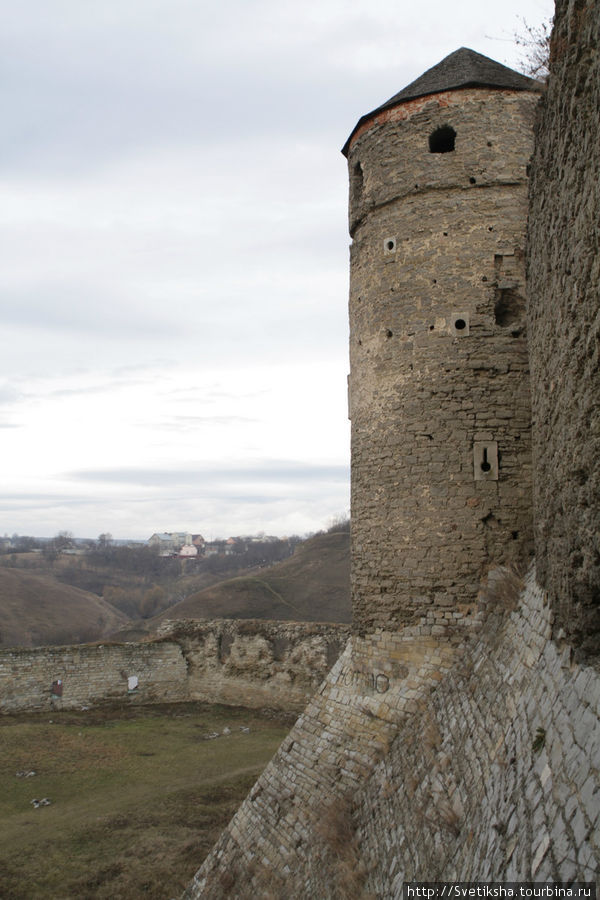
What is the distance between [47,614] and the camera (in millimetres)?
57844

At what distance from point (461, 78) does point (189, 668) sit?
730 inches

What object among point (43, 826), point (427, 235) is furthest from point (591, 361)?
point (43, 826)

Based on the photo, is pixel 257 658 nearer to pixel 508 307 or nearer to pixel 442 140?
pixel 508 307

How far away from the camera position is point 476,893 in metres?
3.81

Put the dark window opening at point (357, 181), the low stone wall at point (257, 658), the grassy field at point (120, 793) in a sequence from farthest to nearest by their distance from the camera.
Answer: the low stone wall at point (257, 658) → the dark window opening at point (357, 181) → the grassy field at point (120, 793)

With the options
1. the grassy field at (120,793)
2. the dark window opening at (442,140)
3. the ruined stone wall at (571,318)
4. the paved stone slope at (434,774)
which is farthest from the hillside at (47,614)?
the ruined stone wall at (571,318)

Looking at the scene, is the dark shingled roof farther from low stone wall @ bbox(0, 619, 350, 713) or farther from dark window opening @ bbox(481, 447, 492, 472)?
low stone wall @ bbox(0, 619, 350, 713)

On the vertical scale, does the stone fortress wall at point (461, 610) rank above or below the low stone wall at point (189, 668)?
above

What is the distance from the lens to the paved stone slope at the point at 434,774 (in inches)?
141

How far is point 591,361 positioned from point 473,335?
404 cm

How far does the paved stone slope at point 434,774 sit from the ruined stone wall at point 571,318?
0.62 m

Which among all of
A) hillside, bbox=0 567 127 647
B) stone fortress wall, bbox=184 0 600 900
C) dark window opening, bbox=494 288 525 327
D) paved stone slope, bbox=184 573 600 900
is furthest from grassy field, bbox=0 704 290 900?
hillside, bbox=0 567 127 647

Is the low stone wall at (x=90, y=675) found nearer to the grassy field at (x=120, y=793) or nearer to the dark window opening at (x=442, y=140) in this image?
the grassy field at (x=120, y=793)

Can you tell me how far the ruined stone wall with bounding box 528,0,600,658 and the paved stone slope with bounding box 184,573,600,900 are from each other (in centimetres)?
62
